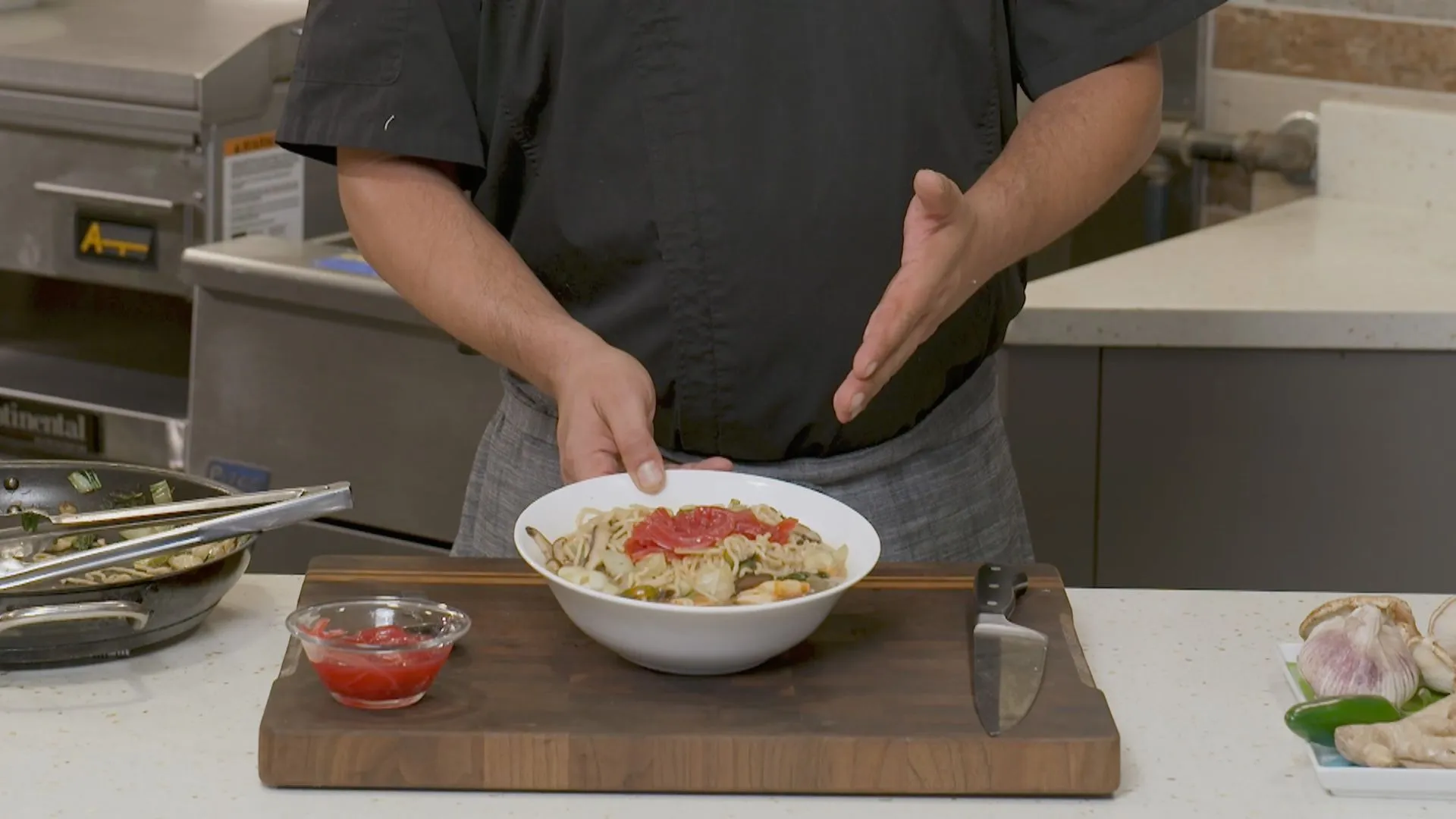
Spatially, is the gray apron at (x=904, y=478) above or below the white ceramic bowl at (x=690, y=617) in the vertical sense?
below

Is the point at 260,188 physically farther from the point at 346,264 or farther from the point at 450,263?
the point at 450,263

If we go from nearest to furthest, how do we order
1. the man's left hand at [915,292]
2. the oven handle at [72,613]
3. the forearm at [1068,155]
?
the oven handle at [72,613], the man's left hand at [915,292], the forearm at [1068,155]

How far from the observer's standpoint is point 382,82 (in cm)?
150

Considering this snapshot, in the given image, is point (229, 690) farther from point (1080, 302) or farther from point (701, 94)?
point (1080, 302)

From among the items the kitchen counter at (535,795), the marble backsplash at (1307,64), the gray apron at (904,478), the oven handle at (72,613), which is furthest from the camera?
the marble backsplash at (1307,64)

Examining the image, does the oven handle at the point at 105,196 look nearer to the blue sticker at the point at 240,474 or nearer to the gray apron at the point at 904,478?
the blue sticker at the point at 240,474

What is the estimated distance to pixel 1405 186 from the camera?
2.49 meters

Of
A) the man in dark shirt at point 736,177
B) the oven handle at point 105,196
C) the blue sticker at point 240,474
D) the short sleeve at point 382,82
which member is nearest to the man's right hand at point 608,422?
the man in dark shirt at point 736,177

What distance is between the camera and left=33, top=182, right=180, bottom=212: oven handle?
259cm

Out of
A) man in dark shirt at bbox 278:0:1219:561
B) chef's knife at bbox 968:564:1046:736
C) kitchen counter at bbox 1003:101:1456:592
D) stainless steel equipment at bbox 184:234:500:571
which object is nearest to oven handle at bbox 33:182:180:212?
stainless steel equipment at bbox 184:234:500:571

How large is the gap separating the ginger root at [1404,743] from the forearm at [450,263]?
2.05ft

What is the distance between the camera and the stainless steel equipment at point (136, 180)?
255 centimetres

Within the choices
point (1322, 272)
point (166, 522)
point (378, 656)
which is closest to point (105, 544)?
point (166, 522)

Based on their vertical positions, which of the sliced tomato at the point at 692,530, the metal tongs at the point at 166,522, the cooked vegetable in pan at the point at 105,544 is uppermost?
the sliced tomato at the point at 692,530
